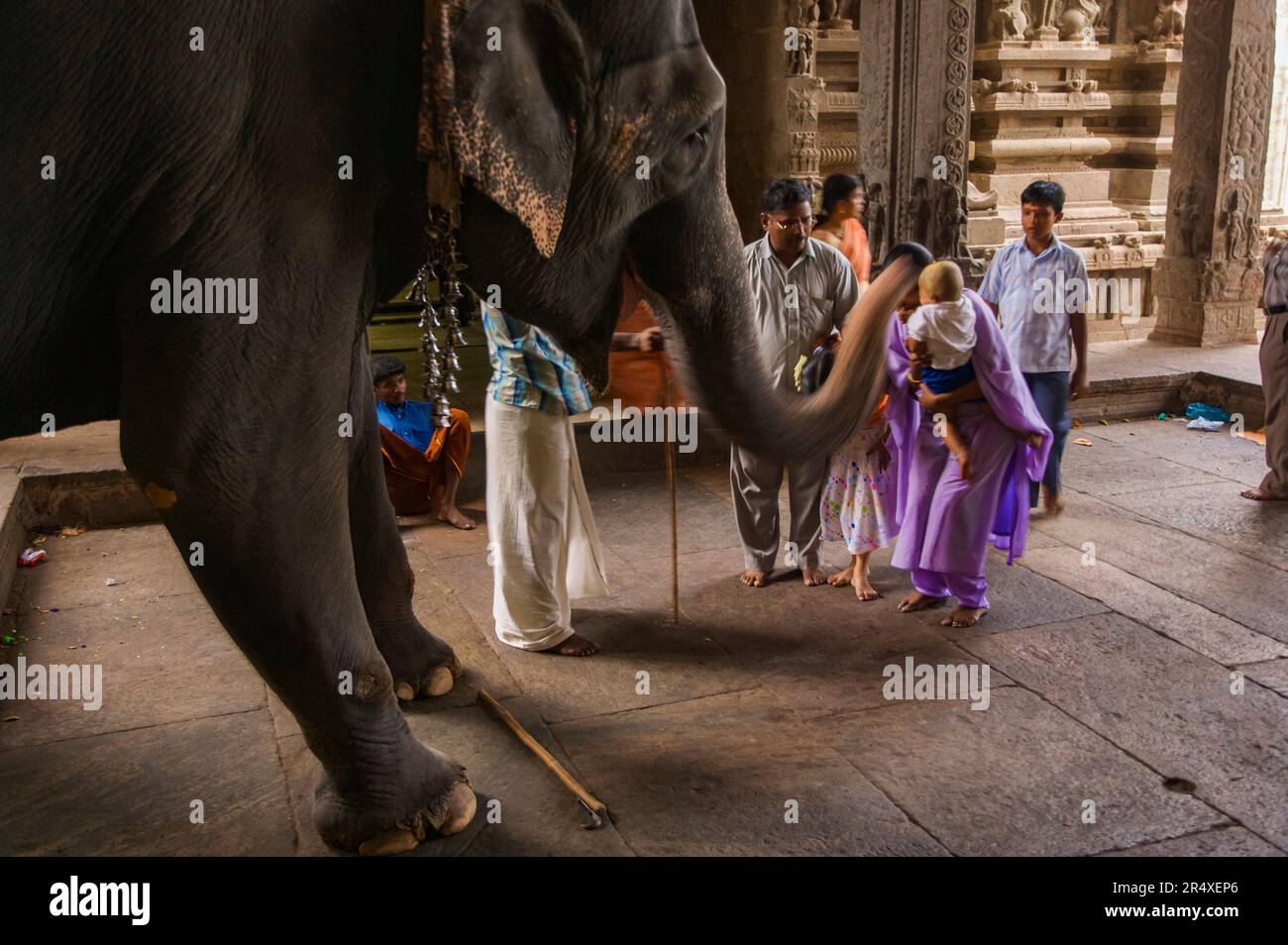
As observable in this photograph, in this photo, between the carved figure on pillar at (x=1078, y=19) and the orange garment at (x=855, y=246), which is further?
the carved figure on pillar at (x=1078, y=19)

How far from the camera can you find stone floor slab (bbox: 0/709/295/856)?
10.7 ft

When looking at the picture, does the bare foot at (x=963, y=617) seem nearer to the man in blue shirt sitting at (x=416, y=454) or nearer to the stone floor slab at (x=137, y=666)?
the man in blue shirt sitting at (x=416, y=454)

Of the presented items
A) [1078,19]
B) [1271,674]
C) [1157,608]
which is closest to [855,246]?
[1157,608]

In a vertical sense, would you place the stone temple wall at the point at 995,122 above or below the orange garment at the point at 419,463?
above

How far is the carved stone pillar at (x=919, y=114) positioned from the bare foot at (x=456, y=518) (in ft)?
10.7

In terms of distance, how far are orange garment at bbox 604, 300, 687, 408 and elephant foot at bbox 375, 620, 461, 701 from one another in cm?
111

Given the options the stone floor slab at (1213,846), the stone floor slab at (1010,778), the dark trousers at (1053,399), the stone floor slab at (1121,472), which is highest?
the dark trousers at (1053,399)

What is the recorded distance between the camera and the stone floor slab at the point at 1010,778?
3.30m

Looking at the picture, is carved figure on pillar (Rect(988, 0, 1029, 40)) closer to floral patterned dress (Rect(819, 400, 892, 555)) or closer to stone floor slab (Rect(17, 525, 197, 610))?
floral patterned dress (Rect(819, 400, 892, 555))

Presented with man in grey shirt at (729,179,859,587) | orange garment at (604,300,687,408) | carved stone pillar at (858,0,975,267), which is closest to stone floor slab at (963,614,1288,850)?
man in grey shirt at (729,179,859,587)

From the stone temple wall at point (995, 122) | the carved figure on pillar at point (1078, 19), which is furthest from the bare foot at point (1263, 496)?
the carved figure on pillar at point (1078, 19)

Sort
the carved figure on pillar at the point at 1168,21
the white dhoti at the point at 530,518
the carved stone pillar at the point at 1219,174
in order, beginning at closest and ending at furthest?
the white dhoti at the point at 530,518
the carved stone pillar at the point at 1219,174
the carved figure on pillar at the point at 1168,21

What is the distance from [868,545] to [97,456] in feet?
A: 13.5
